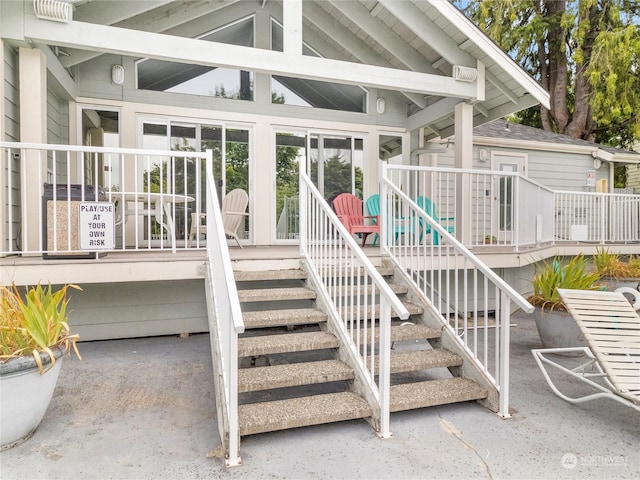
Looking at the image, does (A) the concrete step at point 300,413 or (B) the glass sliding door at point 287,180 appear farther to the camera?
(B) the glass sliding door at point 287,180

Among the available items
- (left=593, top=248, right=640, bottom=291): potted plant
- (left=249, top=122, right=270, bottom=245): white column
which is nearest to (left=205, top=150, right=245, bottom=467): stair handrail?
(left=249, top=122, right=270, bottom=245): white column

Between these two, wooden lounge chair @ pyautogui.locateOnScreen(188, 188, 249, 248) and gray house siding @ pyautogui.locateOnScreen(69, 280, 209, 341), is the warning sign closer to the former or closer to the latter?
gray house siding @ pyautogui.locateOnScreen(69, 280, 209, 341)

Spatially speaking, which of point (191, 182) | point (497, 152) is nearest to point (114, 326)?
point (191, 182)

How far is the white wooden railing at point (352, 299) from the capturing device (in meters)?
2.42

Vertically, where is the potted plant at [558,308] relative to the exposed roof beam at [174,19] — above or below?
below

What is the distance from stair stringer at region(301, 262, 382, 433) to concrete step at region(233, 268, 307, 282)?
0.23 m

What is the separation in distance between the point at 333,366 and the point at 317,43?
5.50 metres

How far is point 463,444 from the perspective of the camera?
2340 mm

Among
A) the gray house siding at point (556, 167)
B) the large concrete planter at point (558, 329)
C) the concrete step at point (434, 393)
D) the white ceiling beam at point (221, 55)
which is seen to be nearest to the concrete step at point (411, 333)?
the concrete step at point (434, 393)

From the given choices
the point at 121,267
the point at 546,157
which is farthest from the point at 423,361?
the point at 546,157

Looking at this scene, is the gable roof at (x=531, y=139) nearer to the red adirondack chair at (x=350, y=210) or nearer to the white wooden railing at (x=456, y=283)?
the white wooden railing at (x=456, y=283)

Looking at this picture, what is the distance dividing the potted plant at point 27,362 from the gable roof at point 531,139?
26.3 ft

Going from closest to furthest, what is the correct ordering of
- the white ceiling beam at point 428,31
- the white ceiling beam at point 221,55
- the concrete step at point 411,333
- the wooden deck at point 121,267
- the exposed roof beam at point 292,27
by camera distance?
the concrete step at point 411,333 < the wooden deck at point 121,267 < the white ceiling beam at point 221,55 < the exposed roof beam at point 292,27 < the white ceiling beam at point 428,31

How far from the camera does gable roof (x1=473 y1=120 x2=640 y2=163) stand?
880cm
